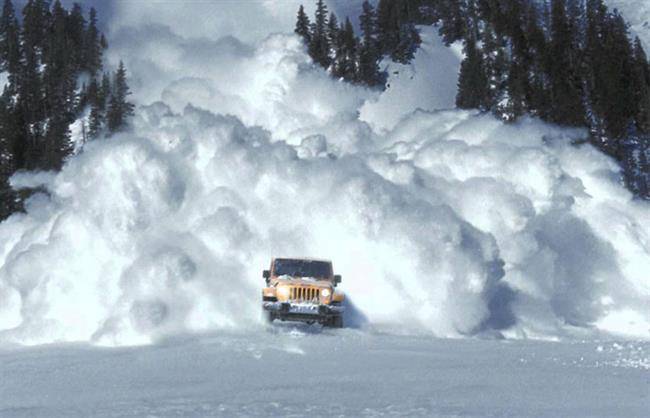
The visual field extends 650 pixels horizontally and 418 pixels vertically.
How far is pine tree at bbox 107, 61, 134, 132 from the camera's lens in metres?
79.9

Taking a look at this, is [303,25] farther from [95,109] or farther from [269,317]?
[269,317]

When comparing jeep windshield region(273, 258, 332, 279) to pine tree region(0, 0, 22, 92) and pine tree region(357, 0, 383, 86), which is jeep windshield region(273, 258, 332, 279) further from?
pine tree region(0, 0, 22, 92)

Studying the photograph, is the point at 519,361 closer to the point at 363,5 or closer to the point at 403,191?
the point at 403,191

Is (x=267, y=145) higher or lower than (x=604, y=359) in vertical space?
higher

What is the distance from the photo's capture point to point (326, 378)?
52.6 feet

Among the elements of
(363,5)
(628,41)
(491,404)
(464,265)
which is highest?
(363,5)

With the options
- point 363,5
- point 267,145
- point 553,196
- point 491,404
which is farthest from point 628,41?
point 491,404

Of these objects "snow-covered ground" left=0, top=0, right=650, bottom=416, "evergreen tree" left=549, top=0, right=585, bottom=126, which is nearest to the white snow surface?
"snow-covered ground" left=0, top=0, right=650, bottom=416

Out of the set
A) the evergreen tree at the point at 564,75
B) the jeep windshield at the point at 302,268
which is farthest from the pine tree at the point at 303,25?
the jeep windshield at the point at 302,268

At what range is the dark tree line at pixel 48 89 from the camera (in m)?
76.1

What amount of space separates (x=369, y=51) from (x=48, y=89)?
34920mm

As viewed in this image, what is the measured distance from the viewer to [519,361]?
62.4 ft

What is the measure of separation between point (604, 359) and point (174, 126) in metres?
20.0

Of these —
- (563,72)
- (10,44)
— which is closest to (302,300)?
(563,72)
